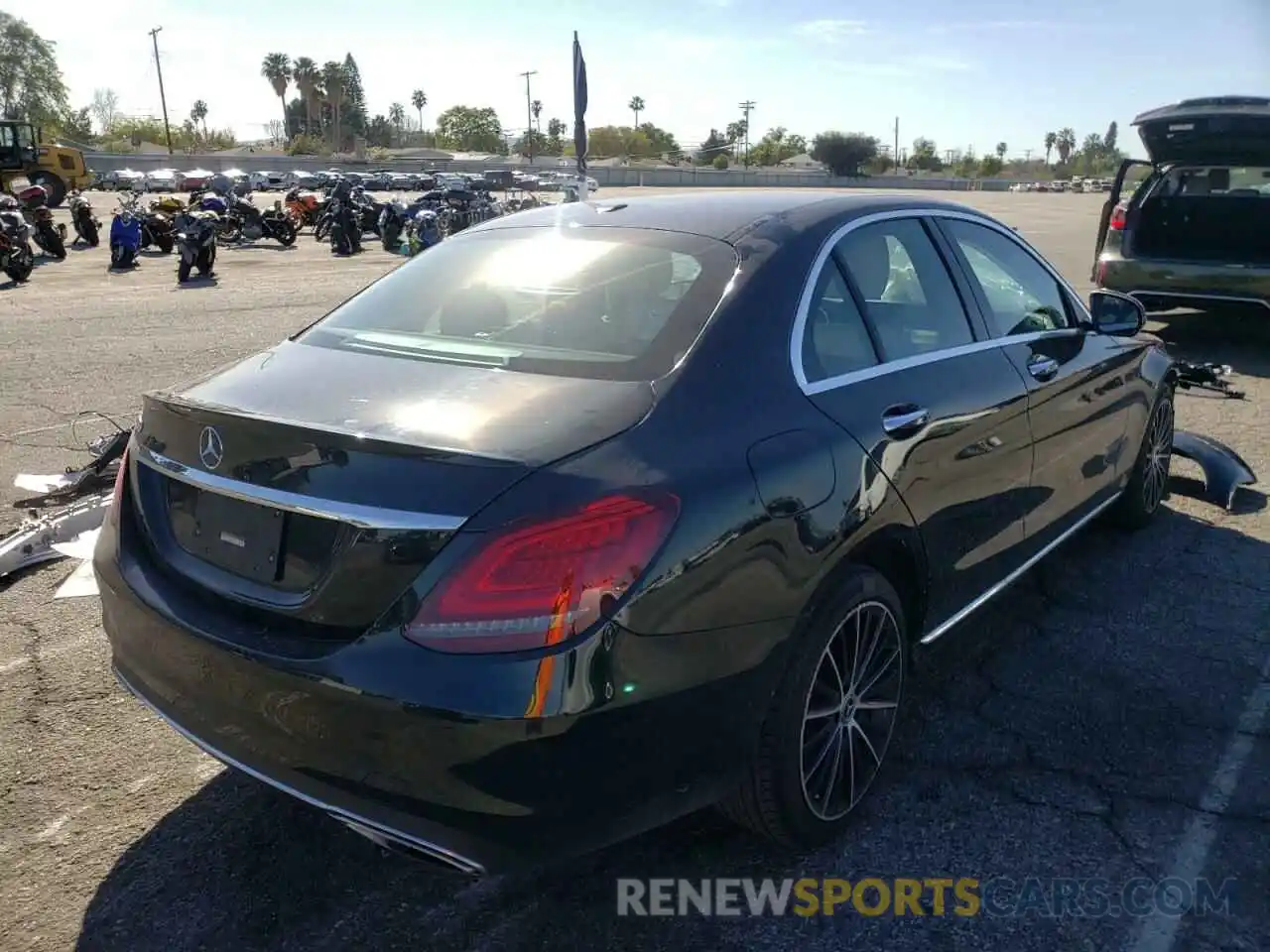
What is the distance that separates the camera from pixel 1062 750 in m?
3.30

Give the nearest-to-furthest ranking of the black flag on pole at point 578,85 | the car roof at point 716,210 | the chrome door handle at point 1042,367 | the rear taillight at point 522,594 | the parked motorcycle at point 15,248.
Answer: the rear taillight at point 522,594, the car roof at point 716,210, the chrome door handle at point 1042,367, the black flag on pole at point 578,85, the parked motorcycle at point 15,248

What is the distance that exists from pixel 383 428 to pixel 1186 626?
11.3 feet

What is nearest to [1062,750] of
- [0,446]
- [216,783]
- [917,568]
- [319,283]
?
[917,568]

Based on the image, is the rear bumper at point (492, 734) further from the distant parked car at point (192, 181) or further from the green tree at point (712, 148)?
the green tree at point (712, 148)

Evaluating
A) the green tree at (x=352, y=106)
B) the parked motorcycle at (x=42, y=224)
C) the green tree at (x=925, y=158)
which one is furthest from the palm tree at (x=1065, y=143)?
the parked motorcycle at (x=42, y=224)

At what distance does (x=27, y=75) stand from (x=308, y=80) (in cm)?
3640

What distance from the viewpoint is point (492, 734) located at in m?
2.02

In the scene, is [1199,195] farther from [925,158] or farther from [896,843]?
[925,158]

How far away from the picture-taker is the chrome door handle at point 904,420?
2.90 m

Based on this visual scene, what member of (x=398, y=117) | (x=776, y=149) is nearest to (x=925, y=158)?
(x=776, y=149)

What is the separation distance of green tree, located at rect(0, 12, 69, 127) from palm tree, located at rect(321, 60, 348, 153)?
107 feet

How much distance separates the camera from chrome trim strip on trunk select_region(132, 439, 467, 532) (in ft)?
6.77

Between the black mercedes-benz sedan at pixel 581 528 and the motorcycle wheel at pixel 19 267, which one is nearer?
the black mercedes-benz sedan at pixel 581 528

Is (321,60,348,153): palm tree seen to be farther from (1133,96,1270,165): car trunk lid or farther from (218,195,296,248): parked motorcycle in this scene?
(1133,96,1270,165): car trunk lid
